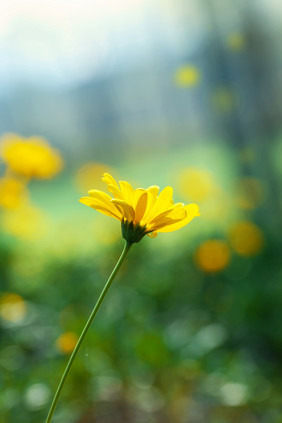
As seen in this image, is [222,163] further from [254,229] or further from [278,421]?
[278,421]

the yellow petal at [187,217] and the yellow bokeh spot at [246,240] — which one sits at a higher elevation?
the yellow bokeh spot at [246,240]

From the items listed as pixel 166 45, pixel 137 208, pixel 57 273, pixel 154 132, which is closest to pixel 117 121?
pixel 154 132

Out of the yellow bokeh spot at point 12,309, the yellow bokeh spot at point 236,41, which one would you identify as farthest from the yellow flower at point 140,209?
the yellow bokeh spot at point 236,41

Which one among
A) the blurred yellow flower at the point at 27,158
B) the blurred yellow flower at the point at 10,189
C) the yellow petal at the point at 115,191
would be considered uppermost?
the blurred yellow flower at the point at 10,189

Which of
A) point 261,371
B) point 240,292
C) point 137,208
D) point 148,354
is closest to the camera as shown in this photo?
point 137,208

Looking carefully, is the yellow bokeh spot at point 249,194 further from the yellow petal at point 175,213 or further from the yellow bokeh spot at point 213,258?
the yellow petal at point 175,213

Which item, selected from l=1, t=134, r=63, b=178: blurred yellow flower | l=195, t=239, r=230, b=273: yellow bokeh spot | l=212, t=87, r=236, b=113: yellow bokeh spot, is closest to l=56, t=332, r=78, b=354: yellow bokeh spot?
l=1, t=134, r=63, b=178: blurred yellow flower

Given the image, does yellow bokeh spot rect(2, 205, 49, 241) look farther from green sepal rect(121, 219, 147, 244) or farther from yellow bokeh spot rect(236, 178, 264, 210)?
green sepal rect(121, 219, 147, 244)
